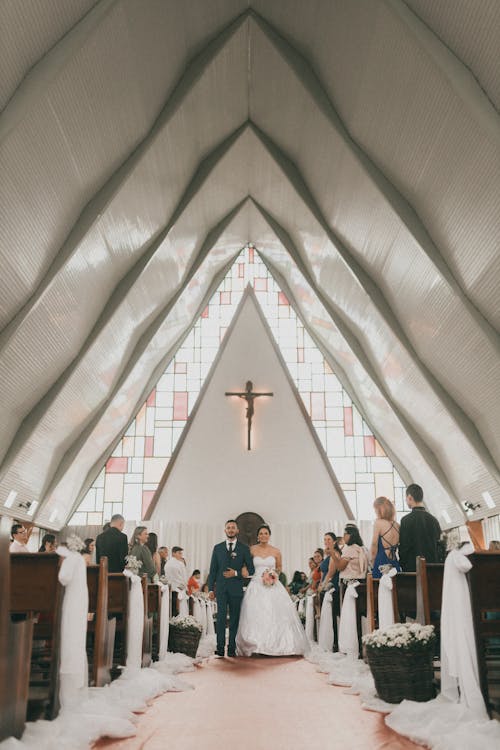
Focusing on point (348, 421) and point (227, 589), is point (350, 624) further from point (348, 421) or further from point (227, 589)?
point (348, 421)

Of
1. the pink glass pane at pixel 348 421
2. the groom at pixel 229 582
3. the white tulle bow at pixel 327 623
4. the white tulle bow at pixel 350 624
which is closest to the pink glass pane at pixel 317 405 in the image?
the pink glass pane at pixel 348 421

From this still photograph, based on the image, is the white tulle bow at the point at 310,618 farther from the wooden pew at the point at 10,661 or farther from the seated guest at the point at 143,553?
the wooden pew at the point at 10,661

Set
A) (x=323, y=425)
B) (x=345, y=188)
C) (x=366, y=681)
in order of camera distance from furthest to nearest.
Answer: (x=323, y=425) → (x=345, y=188) → (x=366, y=681)

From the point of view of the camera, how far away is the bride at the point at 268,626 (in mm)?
7406

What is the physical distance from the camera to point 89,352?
11.0m

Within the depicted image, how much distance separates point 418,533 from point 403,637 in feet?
4.47

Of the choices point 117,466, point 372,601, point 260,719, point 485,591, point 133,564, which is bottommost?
point 260,719

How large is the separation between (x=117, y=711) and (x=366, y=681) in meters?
2.04

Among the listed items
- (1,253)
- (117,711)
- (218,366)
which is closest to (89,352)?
(1,253)

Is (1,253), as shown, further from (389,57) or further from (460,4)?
(460,4)

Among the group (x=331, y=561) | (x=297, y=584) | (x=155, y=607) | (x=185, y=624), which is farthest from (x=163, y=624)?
(x=297, y=584)

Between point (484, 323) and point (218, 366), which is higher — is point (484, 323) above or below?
below

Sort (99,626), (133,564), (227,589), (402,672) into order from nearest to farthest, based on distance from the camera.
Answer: (402,672)
(99,626)
(133,564)
(227,589)

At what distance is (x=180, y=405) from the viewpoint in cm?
1603
